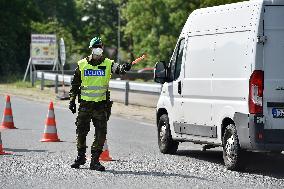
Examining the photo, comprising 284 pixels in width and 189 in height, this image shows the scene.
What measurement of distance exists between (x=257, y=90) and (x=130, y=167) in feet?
7.32

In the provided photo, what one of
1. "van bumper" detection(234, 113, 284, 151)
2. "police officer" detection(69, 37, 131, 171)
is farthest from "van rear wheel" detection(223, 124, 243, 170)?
"police officer" detection(69, 37, 131, 171)

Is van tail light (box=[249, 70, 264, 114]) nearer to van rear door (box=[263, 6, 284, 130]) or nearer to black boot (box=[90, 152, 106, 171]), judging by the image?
van rear door (box=[263, 6, 284, 130])

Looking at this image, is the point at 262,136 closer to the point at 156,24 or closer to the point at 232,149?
the point at 232,149

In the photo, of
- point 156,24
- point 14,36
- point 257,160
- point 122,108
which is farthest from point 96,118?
point 156,24

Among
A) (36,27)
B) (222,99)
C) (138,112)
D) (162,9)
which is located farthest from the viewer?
(162,9)

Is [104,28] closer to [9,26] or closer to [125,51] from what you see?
[125,51]

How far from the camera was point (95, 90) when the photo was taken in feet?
40.6

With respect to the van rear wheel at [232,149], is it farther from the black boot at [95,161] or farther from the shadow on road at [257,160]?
the black boot at [95,161]

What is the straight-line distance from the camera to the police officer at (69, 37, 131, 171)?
486 inches

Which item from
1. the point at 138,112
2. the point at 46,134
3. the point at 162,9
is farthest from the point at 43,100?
the point at 162,9

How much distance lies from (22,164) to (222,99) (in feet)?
9.94

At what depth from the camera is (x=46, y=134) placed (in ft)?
55.9

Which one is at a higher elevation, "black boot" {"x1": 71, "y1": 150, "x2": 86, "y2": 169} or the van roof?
the van roof

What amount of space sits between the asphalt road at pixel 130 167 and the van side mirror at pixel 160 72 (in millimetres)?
1250
